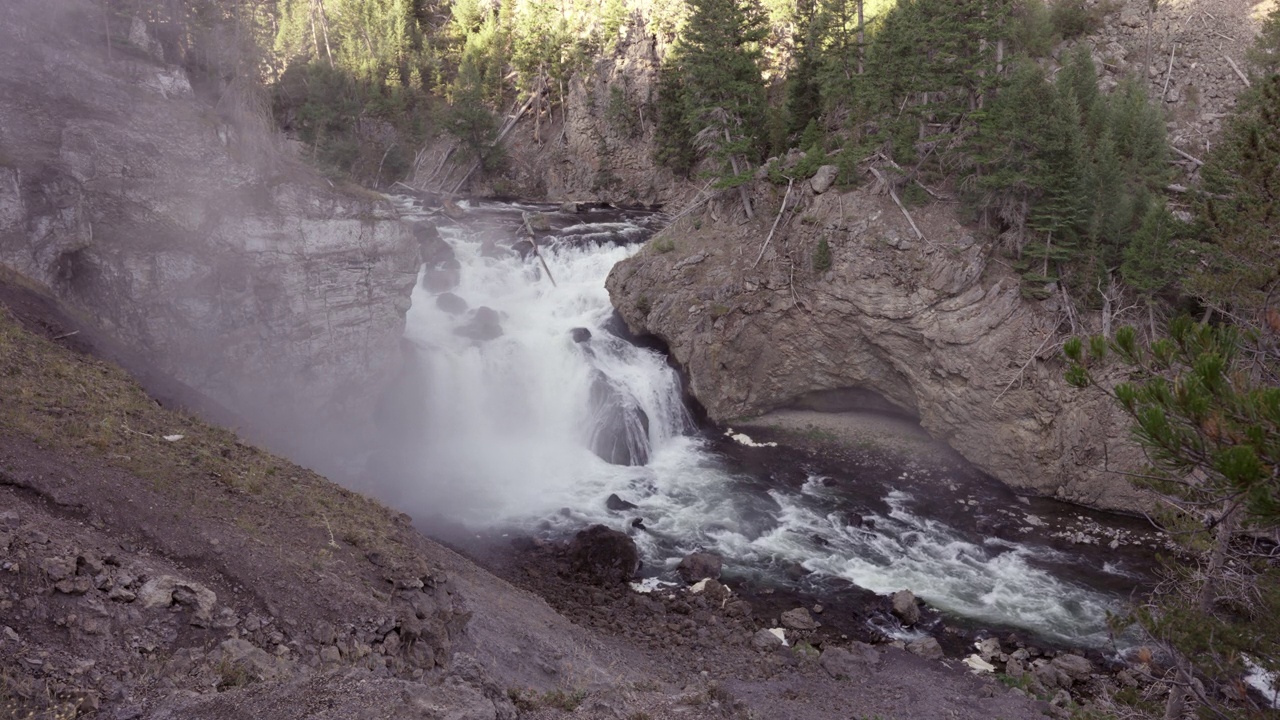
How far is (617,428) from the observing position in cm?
2495

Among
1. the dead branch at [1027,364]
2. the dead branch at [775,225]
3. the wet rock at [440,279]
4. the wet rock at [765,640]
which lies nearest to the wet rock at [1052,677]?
the wet rock at [765,640]

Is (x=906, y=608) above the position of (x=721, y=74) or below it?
below

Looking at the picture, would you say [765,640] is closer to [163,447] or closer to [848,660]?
[848,660]

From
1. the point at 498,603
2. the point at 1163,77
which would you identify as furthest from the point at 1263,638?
the point at 1163,77

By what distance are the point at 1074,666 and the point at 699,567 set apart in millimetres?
8412

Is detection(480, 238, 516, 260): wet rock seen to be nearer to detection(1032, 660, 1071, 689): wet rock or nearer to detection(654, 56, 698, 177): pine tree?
detection(654, 56, 698, 177): pine tree

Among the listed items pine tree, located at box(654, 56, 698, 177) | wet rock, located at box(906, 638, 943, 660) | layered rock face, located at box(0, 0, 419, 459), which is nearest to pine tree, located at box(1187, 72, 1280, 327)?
wet rock, located at box(906, 638, 943, 660)

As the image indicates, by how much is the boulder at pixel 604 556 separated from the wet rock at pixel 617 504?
8.32ft

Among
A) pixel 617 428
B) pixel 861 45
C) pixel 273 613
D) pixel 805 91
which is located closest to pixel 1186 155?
pixel 861 45

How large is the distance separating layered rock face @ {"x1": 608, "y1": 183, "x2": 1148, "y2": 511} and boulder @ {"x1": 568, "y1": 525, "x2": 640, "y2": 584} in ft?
31.9

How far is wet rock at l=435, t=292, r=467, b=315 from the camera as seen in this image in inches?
1106

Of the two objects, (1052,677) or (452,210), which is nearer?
(1052,677)

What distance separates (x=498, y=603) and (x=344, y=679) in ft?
18.9

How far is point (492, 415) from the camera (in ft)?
84.9
